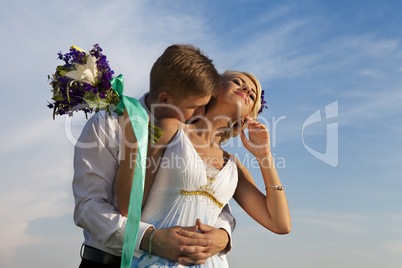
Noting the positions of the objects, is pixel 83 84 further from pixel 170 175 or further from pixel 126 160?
pixel 170 175

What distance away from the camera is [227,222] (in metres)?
4.56

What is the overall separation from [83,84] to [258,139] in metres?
2.06

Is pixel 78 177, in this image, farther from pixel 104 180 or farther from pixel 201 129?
pixel 201 129

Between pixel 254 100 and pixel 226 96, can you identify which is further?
pixel 254 100

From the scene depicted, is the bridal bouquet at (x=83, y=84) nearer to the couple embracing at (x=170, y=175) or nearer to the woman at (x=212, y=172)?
the couple embracing at (x=170, y=175)

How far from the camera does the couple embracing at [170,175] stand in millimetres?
3938

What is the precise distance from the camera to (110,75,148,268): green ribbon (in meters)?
3.79

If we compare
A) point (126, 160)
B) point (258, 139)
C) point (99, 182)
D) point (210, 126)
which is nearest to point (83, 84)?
point (126, 160)

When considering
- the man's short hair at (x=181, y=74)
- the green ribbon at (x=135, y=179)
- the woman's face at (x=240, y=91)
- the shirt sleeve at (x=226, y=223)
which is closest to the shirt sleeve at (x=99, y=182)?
the green ribbon at (x=135, y=179)

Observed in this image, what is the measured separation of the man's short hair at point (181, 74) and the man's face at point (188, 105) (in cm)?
4

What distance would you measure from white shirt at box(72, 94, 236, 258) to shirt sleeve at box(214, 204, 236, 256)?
0.81 meters

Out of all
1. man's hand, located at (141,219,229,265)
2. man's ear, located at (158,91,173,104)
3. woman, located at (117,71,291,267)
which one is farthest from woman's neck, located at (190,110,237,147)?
man's hand, located at (141,219,229,265)

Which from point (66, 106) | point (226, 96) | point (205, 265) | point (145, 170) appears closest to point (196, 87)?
point (226, 96)

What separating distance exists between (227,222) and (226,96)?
4.09ft
